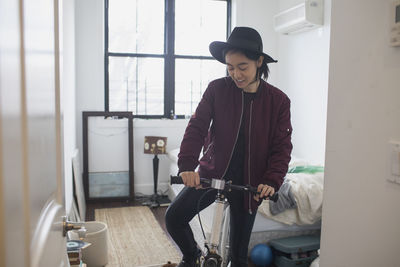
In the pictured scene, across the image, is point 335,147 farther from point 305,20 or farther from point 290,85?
point 290,85

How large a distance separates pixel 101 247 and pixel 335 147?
199 cm

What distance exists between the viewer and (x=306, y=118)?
4.50m

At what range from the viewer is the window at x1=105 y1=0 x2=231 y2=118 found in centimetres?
489

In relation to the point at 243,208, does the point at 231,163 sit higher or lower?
higher

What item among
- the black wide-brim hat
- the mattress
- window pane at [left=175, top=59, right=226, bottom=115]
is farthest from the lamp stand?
the black wide-brim hat

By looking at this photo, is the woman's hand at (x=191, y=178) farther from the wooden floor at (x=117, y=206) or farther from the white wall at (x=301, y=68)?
the white wall at (x=301, y=68)

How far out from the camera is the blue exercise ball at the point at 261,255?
284 cm

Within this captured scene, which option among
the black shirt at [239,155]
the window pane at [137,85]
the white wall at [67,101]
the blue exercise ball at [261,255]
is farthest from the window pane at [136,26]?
the black shirt at [239,155]

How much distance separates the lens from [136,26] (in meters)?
4.96

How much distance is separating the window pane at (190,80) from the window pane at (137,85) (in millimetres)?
230

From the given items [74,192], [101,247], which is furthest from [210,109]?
[74,192]

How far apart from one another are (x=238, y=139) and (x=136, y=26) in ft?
11.5

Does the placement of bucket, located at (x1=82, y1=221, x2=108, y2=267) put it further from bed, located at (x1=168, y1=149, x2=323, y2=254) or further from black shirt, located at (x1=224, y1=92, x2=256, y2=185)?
black shirt, located at (x1=224, y1=92, x2=256, y2=185)

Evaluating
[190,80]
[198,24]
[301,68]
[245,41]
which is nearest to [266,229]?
[245,41]
